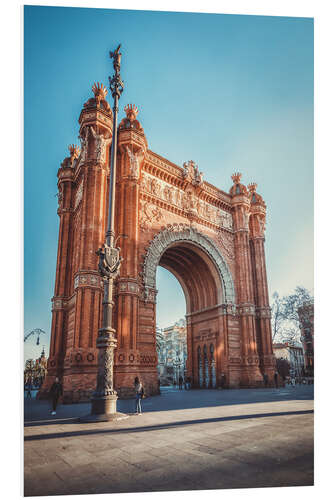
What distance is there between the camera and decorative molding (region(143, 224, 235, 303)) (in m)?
22.9

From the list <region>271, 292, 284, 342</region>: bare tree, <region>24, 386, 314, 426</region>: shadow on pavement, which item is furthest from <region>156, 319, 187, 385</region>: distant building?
<region>24, 386, 314, 426</region>: shadow on pavement

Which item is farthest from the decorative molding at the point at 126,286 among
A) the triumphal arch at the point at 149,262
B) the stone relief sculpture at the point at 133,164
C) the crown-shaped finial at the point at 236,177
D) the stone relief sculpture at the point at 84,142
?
the crown-shaped finial at the point at 236,177

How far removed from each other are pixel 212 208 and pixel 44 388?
65.6 ft

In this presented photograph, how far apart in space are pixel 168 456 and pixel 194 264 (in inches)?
1001

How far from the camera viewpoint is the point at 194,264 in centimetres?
3047

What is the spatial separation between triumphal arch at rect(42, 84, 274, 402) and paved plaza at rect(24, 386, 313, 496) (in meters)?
10.1

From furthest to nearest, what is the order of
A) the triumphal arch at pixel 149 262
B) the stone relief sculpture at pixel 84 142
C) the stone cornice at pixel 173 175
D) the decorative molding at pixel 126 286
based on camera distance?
1. the stone cornice at pixel 173 175
2. the stone relief sculpture at pixel 84 142
3. the decorative molding at pixel 126 286
4. the triumphal arch at pixel 149 262

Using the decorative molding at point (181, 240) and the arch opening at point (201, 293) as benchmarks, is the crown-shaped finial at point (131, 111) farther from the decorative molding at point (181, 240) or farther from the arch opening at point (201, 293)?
the arch opening at point (201, 293)

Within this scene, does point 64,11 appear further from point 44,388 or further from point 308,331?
point 308,331

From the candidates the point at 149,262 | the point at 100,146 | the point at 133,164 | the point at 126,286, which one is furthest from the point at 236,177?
the point at 126,286

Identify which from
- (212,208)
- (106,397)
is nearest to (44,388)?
(106,397)

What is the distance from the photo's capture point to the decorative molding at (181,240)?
75.0ft

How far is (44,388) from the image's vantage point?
69.9 feet

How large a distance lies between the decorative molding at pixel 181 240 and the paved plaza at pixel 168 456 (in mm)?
14526
